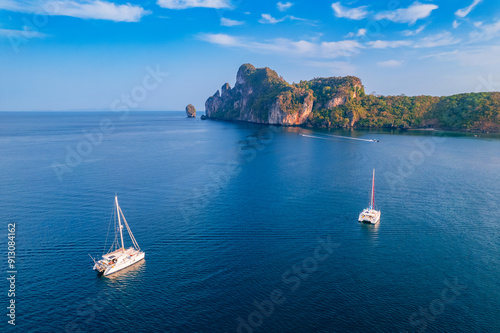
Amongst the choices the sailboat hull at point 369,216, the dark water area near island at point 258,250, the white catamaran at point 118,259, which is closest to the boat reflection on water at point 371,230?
the dark water area near island at point 258,250

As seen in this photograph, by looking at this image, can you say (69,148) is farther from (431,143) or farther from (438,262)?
(431,143)

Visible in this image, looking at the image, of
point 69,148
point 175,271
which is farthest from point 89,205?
point 69,148

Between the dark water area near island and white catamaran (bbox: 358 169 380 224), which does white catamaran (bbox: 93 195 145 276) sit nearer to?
the dark water area near island

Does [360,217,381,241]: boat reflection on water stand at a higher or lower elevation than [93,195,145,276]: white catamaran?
higher

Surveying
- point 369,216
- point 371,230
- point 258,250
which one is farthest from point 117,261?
point 369,216

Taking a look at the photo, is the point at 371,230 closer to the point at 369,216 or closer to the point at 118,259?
the point at 369,216

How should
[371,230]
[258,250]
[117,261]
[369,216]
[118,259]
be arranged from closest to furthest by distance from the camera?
[117,261], [118,259], [258,250], [371,230], [369,216]

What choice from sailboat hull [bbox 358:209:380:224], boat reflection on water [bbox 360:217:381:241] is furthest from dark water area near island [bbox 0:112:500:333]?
sailboat hull [bbox 358:209:380:224]

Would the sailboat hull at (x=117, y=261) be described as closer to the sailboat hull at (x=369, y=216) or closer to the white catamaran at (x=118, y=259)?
the white catamaran at (x=118, y=259)
